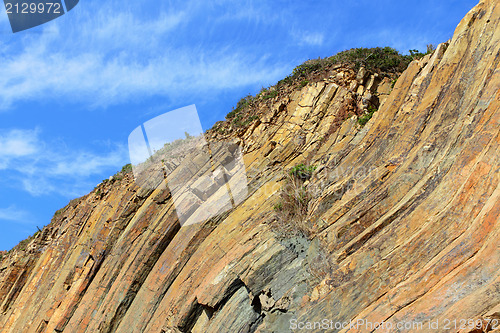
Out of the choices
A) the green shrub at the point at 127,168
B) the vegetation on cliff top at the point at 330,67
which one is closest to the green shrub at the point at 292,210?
the vegetation on cliff top at the point at 330,67

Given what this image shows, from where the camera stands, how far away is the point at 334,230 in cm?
1205

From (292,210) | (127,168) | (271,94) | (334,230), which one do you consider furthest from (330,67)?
(127,168)

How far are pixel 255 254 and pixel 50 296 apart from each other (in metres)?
11.7

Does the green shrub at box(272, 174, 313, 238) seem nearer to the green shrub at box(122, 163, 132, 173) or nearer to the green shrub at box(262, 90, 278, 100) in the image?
the green shrub at box(262, 90, 278, 100)

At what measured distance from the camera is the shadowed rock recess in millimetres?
9414

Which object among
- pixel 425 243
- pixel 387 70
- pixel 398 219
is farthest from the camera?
pixel 387 70

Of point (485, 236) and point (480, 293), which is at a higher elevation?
point (485, 236)

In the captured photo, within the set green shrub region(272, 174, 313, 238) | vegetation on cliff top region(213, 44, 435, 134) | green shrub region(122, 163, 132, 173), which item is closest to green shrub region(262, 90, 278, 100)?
vegetation on cliff top region(213, 44, 435, 134)

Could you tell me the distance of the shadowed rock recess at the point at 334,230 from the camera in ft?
30.9

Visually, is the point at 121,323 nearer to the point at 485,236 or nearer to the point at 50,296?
the point at 50,296

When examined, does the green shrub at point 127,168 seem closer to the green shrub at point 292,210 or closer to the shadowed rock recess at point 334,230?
the shadowed rock recess at point 334,230

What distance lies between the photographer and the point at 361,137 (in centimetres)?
1460

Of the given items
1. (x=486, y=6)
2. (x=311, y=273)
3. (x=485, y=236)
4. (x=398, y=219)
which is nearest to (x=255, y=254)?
(x=311, y=273)

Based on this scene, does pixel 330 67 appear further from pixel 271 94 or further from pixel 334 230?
pixel 334 230
